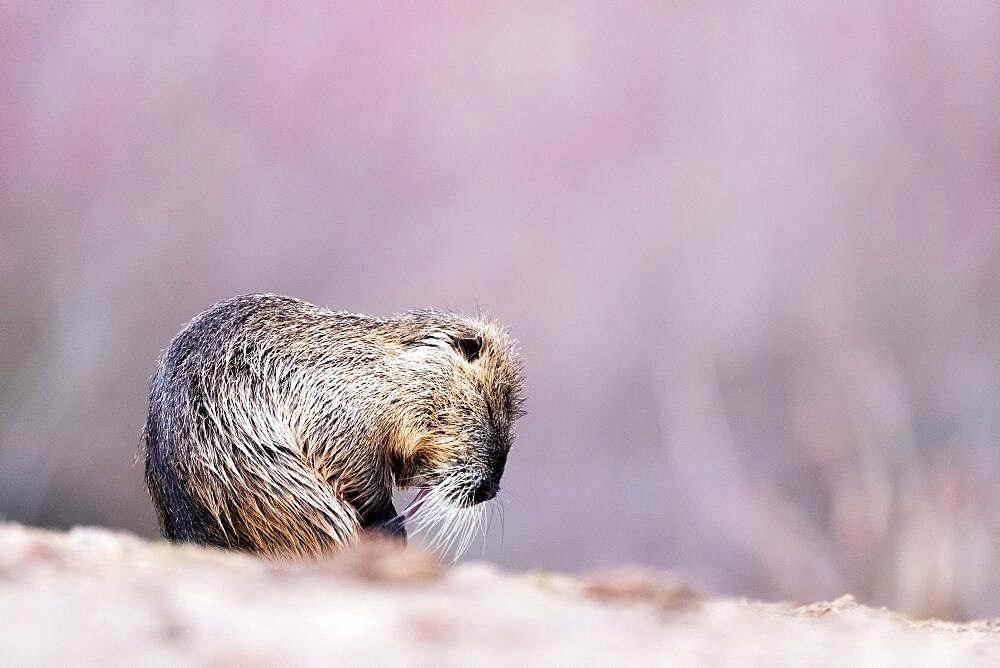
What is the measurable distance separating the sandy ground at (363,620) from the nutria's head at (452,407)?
1.38 meters

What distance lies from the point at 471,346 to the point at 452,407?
0.27 m

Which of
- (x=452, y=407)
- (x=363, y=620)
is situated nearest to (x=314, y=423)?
(x=452, y=407)

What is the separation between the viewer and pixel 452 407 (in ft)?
12.8

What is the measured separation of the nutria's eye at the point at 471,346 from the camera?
401cm

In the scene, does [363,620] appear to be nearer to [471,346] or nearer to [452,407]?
[452,407]

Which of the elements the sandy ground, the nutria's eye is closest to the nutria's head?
the nutria's eye

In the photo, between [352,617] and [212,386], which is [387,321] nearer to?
[212,386]

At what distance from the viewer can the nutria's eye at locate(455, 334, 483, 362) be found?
4.01 meters

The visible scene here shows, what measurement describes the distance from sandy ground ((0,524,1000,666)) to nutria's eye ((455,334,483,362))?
161 cm

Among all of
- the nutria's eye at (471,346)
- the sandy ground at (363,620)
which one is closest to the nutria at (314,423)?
the nutria's eye at (471,346)

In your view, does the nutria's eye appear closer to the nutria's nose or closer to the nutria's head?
the nutria's head

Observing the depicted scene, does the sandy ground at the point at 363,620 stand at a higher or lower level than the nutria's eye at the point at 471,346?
lower

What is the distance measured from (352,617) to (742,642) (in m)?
0.80

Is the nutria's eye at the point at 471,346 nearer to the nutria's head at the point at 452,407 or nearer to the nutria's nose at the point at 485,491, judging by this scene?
the nutria's head at the point at 452,407
